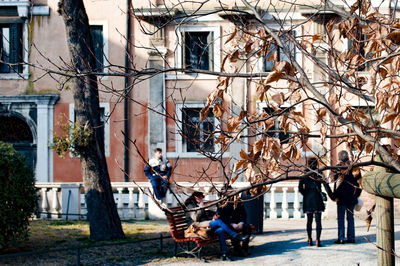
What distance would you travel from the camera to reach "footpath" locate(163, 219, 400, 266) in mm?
10812

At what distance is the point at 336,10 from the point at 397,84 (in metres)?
1.01

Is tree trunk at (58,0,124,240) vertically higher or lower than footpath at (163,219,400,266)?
higher

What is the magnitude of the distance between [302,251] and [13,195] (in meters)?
5.09

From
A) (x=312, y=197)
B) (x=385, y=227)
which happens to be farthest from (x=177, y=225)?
(x=385, y=227)

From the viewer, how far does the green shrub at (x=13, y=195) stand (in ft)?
34.4

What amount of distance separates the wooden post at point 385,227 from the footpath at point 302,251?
5563 millimetres

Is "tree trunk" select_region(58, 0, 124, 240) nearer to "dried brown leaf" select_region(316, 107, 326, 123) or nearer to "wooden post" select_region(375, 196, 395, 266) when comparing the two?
"dried brown leaf" select_region(316, 107, 326, 123)

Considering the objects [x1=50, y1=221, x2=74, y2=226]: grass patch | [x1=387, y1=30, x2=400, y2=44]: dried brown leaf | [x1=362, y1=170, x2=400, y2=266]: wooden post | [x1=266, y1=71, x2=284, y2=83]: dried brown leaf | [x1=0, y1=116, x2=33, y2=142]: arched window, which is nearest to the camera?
[x1=266, y1=71, x2=284, y2=83]: dried brown leaf

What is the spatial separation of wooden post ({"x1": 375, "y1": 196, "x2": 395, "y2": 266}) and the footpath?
5.56m

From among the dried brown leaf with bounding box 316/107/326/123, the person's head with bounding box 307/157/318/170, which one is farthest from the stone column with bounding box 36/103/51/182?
the dried brown leaf with bounding box 316/107/326/123

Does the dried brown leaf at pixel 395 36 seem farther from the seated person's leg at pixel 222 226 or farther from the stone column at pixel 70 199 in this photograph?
the stone column at pixel 70 199

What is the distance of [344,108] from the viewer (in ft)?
16.0

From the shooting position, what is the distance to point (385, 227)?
4691mm

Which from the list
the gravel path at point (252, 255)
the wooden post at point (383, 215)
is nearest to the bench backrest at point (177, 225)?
the gravel path at point (252, 255)
